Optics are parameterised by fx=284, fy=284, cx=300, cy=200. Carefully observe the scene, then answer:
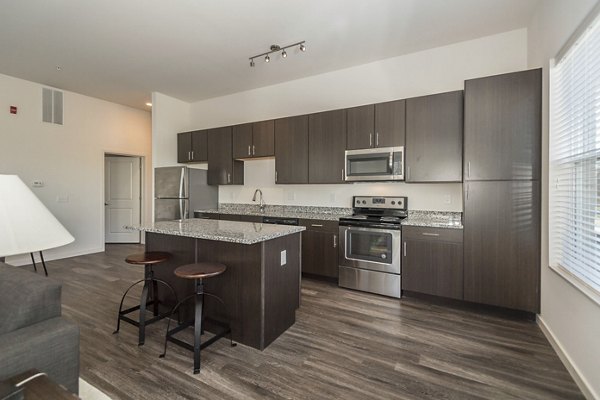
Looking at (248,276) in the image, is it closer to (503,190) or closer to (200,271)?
(200,271)

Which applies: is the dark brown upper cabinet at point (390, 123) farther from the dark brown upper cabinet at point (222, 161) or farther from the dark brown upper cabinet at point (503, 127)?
the dark brown upper cabinet at point (222, 161)

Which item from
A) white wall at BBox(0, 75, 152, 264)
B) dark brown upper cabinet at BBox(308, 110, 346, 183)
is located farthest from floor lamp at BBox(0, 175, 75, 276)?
white wall at BBox(0, 75, 152, 264)

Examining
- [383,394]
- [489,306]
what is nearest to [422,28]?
[489,306]

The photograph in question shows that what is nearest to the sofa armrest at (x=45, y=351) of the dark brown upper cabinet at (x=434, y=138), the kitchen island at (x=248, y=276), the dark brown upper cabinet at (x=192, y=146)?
the kitchen island at (x=248, y=276)

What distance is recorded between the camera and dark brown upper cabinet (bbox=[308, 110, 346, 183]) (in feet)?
12.5

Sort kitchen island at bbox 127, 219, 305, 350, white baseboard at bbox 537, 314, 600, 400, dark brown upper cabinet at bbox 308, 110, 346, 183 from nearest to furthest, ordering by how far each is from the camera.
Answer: white baseboard at bbox 537, 314, 600, 400 < kitchen island at bbox 127, 219, 305, 350 < dark brown upper cabinet at bbox 308, 110, 346, 183

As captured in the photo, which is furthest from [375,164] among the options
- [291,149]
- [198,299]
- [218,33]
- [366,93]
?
[198,299]

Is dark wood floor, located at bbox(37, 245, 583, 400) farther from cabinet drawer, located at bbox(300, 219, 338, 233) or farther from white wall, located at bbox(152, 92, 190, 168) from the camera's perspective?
white wall, located at bbox(152, 92, 190, 168)

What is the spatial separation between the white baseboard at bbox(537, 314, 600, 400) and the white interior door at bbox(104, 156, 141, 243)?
7050mm

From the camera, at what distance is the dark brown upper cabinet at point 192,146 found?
511cm

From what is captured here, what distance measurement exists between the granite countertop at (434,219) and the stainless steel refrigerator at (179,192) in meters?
3.43

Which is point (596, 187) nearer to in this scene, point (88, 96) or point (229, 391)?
point (229, 391)

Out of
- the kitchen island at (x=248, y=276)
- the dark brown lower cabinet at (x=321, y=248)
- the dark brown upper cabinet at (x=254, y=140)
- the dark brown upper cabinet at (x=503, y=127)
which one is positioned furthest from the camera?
the dark brown upper cabinet at (x=254, y=140)

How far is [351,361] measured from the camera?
208 centimetres
